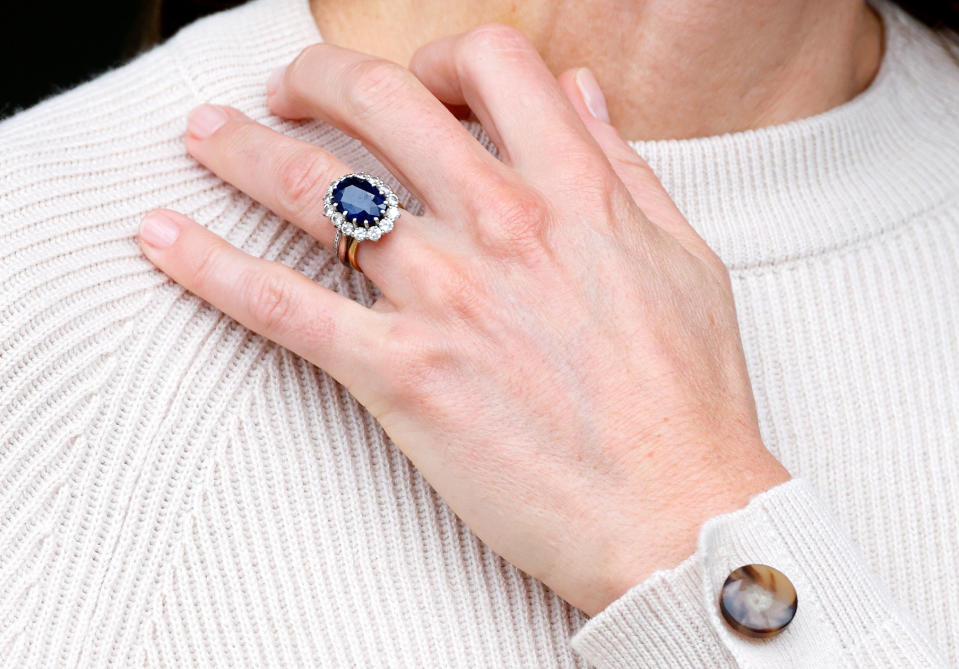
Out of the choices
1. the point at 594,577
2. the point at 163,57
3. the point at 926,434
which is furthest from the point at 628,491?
the point at 163,57

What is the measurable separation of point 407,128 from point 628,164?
25cm

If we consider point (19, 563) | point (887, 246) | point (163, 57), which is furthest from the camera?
point (887, 246)

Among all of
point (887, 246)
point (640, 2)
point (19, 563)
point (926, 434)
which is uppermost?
point (640, 2)

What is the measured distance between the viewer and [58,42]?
5.74ft

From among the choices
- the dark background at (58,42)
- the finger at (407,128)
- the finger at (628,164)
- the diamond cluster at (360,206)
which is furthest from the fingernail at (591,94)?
the dark background at (58,42)

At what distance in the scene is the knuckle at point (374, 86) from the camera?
85 centimetres

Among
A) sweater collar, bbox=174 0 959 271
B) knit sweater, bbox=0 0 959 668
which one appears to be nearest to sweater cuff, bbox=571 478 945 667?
knit sweater, bbox=0 0 959 668

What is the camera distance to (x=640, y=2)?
101 cm

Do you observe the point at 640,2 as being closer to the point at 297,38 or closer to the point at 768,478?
the point at 297,38

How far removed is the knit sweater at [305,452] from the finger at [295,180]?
1.6 inches

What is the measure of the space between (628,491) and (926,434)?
17.2 inches

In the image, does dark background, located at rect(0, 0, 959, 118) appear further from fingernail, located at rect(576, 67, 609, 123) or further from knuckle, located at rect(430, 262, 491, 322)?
knuckle, located at rect(430, 262, 491, 322)

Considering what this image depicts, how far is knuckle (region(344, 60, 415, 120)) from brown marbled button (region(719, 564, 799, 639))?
50cm

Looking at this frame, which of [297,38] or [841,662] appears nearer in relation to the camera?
[841,662]
